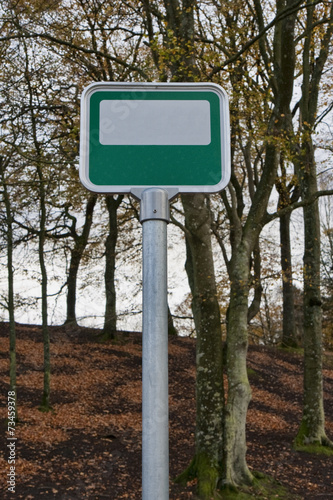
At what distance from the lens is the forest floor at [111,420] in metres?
8.42

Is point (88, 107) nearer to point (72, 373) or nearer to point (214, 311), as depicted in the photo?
point (214, 311)

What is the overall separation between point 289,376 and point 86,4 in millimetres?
14306

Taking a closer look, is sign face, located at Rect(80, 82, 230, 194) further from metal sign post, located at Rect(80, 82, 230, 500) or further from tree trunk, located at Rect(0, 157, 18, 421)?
tree trunk, located at Rect(0, 157, 18, 421)

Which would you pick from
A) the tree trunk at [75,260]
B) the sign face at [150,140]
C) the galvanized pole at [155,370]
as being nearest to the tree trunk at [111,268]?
the tree trunk at [75,260]

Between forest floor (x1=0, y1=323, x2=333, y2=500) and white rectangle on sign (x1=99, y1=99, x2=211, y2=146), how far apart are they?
24.3 feet

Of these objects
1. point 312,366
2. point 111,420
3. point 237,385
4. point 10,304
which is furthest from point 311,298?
point 10,304

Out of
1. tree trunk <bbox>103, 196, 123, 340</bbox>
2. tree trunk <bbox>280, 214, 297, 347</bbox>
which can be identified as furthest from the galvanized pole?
tree trunk <bbox>280, 214, 297, 347</bbox>

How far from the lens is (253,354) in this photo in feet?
67.6

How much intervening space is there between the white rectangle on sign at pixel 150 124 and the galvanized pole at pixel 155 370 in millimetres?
267

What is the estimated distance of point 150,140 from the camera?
132 cm

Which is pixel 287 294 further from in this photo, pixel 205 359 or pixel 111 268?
pixel 205 359

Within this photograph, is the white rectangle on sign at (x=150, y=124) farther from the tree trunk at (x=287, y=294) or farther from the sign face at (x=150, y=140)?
the tree trunk at (x=287, y=294)

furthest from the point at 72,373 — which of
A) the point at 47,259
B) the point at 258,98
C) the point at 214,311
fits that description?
the point at 258,98

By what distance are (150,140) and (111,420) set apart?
11642 millimetres
